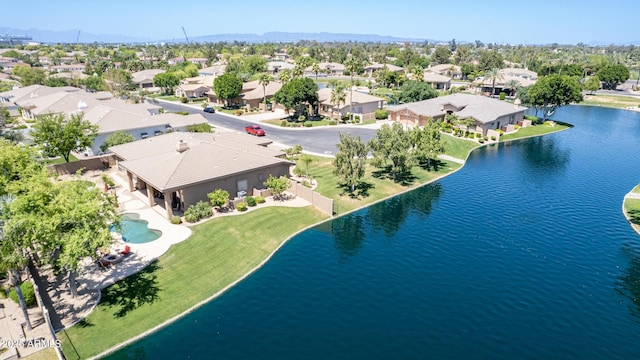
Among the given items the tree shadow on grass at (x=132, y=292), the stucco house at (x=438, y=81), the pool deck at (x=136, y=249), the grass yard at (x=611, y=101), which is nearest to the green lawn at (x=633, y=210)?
the pool deck at (x=136, y=249)

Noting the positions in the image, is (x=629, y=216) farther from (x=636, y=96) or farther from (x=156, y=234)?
(x=636, y=96)

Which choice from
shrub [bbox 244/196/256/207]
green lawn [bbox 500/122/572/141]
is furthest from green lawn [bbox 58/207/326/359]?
green lawn [bbox 500/122/572/141]

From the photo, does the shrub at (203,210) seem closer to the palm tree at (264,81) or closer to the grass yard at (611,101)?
the palm tree at (264,81)

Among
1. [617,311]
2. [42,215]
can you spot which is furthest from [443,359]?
[42,215]

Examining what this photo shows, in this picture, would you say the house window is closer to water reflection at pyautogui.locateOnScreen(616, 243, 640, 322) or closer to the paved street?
the paved street

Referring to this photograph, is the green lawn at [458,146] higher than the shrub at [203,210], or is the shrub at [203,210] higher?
the green lawn at [458,146]

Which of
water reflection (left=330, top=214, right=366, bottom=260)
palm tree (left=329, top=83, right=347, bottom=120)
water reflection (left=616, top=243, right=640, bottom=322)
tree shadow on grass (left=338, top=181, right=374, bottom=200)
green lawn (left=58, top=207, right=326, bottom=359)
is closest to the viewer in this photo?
green lawn (left=58, top=207, right=326, bottom=359)
